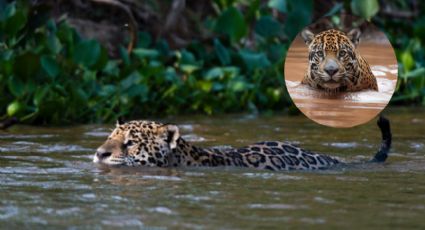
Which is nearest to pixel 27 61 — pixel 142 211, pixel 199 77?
pixel 199 77

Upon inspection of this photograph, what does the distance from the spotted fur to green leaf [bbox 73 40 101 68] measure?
4741 millimetres

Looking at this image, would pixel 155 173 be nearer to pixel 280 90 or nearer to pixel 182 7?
pixel 280 90

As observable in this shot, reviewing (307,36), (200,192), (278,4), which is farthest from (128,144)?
(278,4)

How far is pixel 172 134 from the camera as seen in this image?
357 inches

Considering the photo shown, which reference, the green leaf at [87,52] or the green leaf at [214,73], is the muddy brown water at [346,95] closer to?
the green leaf at [87,52]

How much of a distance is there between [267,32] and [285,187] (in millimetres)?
7387

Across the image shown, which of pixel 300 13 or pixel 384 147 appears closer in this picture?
pixel 384 147

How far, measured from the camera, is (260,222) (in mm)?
6527

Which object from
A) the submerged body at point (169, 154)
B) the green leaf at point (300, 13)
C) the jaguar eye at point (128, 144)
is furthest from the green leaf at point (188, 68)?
the jaguar eye at point (128, 144)

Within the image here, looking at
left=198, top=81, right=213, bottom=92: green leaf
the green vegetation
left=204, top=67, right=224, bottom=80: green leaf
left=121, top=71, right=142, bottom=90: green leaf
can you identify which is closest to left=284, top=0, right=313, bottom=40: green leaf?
the green vegetation

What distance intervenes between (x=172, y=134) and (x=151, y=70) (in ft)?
15.2

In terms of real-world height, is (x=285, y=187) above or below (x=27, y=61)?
below

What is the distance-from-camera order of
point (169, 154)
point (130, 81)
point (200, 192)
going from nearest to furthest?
point (200, 192)
point (169, 154)
point (130, 81)

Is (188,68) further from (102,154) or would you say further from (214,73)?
(102,154)
